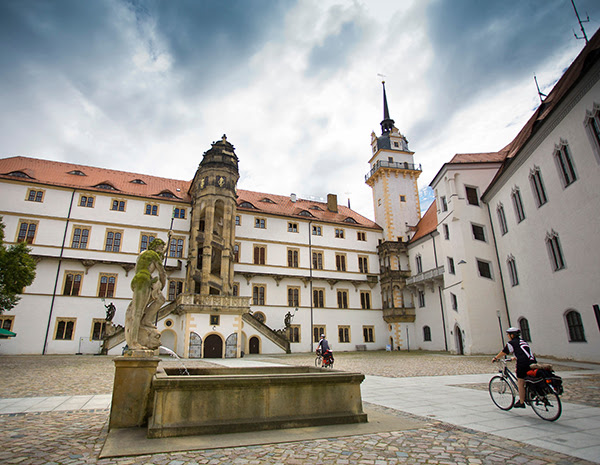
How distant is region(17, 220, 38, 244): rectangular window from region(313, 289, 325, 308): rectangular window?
26308mm

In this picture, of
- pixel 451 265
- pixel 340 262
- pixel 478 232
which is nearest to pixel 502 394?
pixel 478 232

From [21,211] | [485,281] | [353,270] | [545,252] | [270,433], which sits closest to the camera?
[270,433]

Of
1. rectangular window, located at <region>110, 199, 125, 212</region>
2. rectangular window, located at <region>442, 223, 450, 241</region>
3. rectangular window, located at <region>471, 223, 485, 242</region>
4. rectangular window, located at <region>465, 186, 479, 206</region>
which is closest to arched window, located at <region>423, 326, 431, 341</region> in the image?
rectangular window, located at <region>442, 223, 450, 241</region>

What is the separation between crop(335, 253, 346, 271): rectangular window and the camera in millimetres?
41562

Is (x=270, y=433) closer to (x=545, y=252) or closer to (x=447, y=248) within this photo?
(x=545, y=252)

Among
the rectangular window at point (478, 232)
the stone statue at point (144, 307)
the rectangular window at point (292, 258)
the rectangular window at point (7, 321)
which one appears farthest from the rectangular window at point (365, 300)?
the stone statue at point (144, 307)

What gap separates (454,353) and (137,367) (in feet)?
91.9

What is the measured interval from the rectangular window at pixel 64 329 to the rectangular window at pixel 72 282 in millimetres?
2234

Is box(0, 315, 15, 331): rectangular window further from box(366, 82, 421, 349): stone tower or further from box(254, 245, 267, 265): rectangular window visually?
box(366, 82, 421, 349): stone tower

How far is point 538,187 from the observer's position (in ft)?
72.9

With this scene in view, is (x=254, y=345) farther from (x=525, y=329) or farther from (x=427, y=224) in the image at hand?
(x=427, y=224)

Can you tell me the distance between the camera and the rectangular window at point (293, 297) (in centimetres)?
3825

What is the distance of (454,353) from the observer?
29109 millimetres

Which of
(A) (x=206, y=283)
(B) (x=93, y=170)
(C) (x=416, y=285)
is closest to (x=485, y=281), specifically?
(C) (x=416, y=285)
